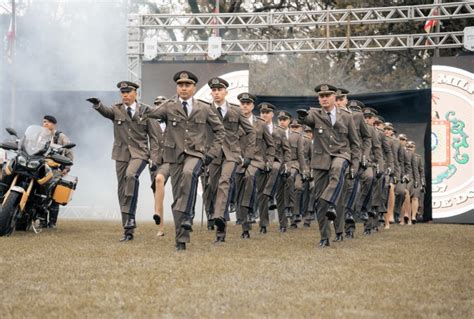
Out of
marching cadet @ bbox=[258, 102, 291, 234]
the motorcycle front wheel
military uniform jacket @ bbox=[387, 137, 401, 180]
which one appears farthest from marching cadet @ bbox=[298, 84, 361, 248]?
military uniform jacket @ bbox=[387, 137, 401, 180]

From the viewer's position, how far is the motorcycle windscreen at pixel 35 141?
13.2 m

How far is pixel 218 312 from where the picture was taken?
6.32m

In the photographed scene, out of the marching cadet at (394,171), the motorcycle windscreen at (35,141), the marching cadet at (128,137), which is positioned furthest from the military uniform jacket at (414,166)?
the motorcycle windscreen at (35,141)

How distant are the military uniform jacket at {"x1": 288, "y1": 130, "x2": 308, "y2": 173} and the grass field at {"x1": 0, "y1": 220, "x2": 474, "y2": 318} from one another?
5588mm

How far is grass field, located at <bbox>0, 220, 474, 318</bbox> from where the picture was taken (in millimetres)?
6465

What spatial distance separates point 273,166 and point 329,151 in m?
3.69

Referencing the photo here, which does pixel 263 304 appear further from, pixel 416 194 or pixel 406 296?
pixel 416 194

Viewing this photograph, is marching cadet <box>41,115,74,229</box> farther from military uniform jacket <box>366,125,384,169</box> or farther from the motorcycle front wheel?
military uniform jacket <box>366,125,384,169</box>

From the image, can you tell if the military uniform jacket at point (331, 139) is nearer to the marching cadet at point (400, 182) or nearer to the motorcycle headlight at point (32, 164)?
the motorcycle headlight at point (32, 164)

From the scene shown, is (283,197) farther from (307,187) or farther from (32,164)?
(32,164)

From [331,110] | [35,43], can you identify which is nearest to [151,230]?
[331,110]

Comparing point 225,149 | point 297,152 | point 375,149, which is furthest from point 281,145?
point 225,149

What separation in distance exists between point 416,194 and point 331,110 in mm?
10321

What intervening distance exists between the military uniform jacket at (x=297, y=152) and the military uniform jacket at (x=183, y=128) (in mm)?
6840
